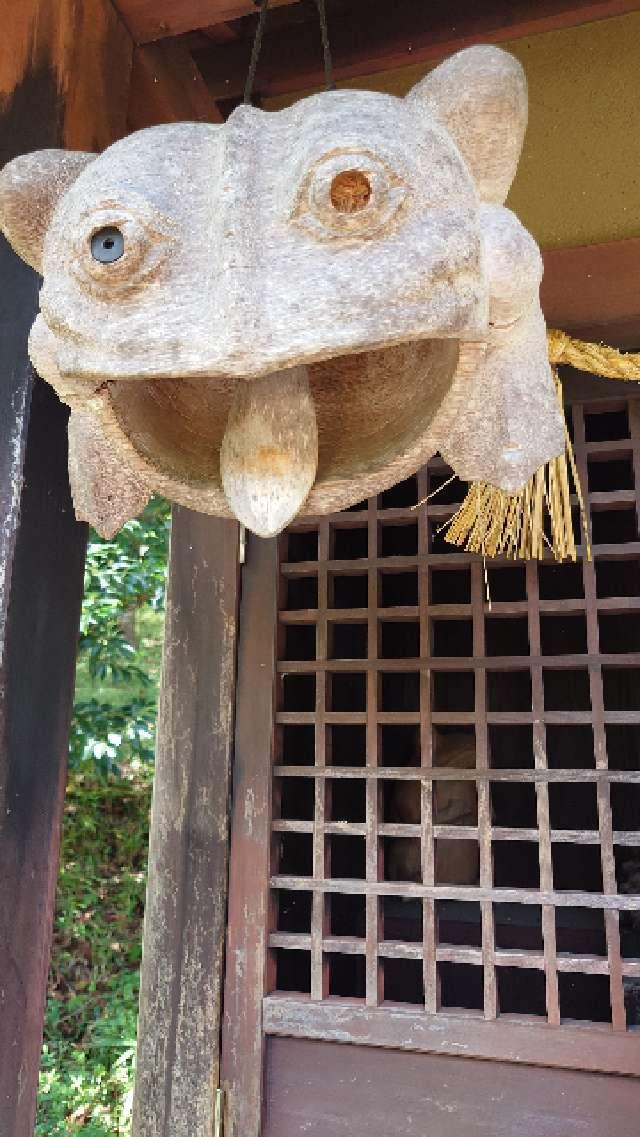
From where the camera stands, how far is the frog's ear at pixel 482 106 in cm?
77

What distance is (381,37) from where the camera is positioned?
162cm

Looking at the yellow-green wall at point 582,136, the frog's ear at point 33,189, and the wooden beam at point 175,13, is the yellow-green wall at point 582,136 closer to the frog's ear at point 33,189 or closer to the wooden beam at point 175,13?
the wooden beam at point 175,13

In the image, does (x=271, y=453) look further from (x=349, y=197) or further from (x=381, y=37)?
(x=381, y=37)

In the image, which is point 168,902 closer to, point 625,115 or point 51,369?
point 51,369

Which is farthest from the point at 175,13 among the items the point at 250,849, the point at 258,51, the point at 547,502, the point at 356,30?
the point at 250,849

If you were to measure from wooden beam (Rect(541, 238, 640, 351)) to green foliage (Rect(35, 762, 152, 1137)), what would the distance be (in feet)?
11.0

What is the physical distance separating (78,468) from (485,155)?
528 millimetres

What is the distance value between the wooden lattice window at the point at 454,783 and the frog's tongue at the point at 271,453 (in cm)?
101

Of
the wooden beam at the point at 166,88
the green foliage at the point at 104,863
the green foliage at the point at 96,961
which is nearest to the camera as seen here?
the wooden beam at the point at 166,88

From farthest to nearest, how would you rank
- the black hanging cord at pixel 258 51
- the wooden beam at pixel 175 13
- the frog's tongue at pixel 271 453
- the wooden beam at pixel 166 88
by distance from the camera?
the wooden beam at pixel 166 88 < the wooden beam at pixel 175 13 < the black hanging cord at pixel 258 51 < the frog's tongue at pixel 271 453

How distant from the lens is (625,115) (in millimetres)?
1655

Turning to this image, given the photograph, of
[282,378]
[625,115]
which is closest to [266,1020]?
[282,378]

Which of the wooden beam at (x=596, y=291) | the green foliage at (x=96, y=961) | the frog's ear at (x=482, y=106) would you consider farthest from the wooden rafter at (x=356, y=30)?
the green foliage at (x=96, y=961)

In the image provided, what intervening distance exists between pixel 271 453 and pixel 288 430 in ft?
0.10
